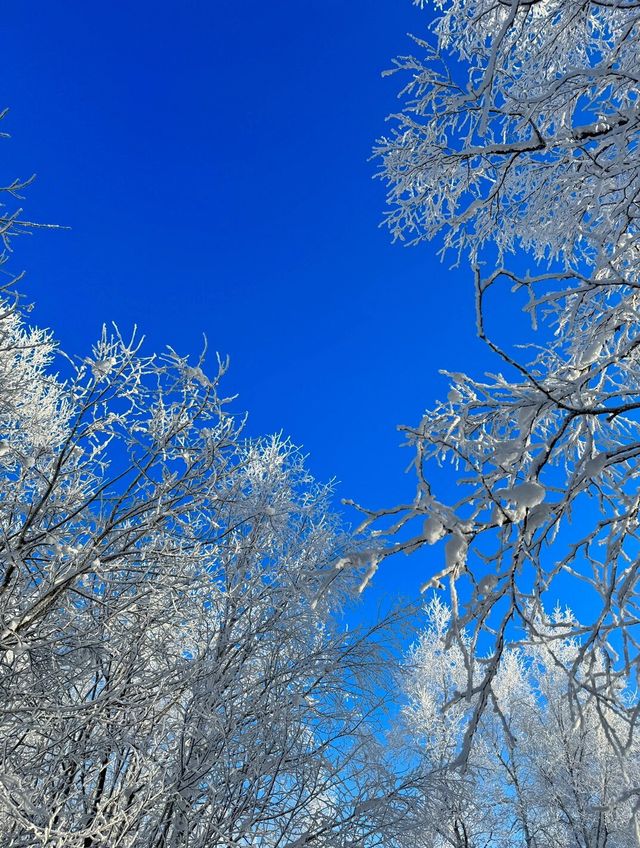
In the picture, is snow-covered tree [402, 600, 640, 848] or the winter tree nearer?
the winter tree

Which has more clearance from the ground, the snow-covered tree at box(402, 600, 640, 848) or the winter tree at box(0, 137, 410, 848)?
the snow-covered tree at box(402, 600, 640, 848)

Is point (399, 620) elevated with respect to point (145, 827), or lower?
elevated

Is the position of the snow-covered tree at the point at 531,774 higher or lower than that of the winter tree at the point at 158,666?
higher

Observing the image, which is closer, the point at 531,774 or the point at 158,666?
the point at 158,666

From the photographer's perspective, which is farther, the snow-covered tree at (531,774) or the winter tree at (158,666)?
the snow-covered tree at (531,774)

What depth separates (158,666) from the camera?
4336 mm

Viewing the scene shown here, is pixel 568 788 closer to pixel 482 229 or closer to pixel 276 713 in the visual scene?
pixel 276 713

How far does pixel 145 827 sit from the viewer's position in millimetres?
3982

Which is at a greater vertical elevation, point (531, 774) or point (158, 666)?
point (531, 774)

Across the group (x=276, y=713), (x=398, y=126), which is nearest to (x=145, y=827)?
(x=276, y=713)

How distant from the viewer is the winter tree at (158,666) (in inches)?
127

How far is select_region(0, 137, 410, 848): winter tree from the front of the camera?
3234 mm

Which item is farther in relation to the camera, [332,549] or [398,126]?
[332,549]

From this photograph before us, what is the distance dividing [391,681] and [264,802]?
1.78 m
